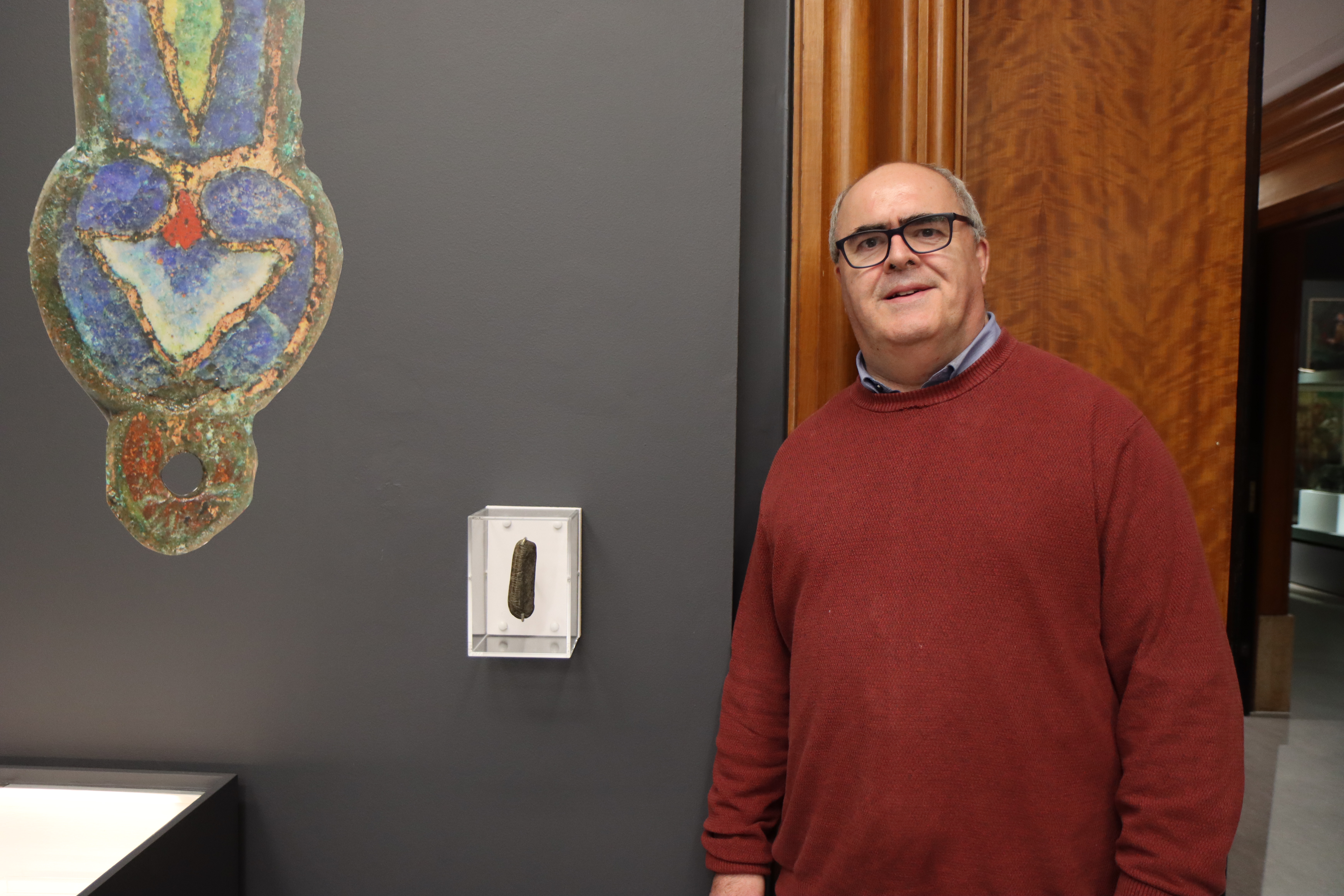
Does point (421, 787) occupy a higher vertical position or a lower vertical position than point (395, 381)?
lower

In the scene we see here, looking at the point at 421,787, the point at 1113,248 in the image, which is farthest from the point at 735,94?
the point at 421,787

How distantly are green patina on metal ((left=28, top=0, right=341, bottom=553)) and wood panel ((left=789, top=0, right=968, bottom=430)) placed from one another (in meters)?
0.82

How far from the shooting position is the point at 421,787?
53.1 inches

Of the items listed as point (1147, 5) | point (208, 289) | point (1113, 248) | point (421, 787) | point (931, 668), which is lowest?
point (421, 787)

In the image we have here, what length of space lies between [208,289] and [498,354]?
52 cm

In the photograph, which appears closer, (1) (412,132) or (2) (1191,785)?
(2) (1191,785)

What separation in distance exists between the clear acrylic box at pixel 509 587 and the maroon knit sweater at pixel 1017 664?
0.42 metres

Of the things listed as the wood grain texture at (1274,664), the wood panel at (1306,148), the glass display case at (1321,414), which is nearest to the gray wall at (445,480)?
the wood panel at (1306,148)

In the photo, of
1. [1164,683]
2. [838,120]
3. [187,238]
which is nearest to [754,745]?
[1164,683]

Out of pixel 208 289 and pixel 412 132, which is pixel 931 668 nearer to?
pixel 412 132

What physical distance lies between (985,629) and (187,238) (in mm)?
1428

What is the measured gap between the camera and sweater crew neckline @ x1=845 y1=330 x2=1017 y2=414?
1.06 m

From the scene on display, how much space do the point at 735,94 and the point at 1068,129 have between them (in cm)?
61

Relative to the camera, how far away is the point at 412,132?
1322 mm
